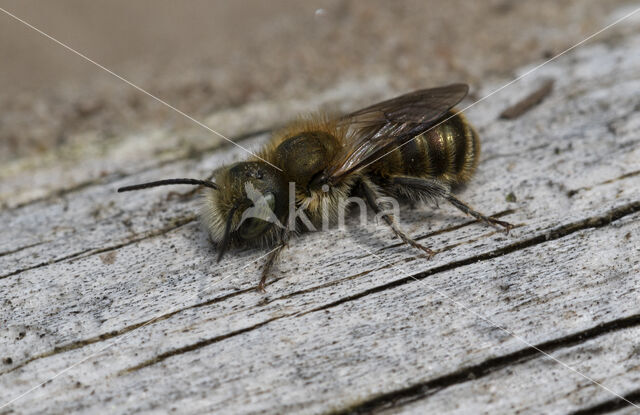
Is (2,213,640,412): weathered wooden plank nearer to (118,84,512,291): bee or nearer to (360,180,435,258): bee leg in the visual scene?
(360,180,435,258): bee leg

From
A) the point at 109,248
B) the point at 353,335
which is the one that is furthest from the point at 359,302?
the point at 109,248

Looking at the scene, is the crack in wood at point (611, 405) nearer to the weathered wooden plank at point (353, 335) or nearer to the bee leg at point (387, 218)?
the weathered wooden plank at point (353, 335)

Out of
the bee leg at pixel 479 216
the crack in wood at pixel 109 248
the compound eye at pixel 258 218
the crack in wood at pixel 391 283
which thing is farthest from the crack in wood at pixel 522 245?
the crack in wood at pixel 109 248

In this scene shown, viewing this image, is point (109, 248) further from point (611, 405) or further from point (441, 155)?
point (611, 405)

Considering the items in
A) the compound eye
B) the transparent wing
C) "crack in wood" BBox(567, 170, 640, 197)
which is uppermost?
the transparent wing

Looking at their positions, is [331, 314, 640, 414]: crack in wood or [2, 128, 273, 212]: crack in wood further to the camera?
[2, 128, 273, 212]: crack in wood

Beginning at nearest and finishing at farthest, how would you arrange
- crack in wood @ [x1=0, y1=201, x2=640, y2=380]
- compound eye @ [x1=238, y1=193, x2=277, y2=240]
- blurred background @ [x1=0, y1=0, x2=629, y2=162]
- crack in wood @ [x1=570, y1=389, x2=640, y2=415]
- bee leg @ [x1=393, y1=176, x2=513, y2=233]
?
crack in wood @ [x1=570, y1=389, x2=640, y2=415]
crack in wood @ [x1=0, y1=201, x2=640, y2=380]
compound eye @ [x1=238, y1=193, x2=277, y2=240]
bee leg @ [x1=393, y1=176, x2=513, y2=233]
blurred background @ [x1=0, y1=0, x2=629, y2=162]

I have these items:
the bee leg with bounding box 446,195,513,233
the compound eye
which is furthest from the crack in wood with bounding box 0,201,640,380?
the compound eye
